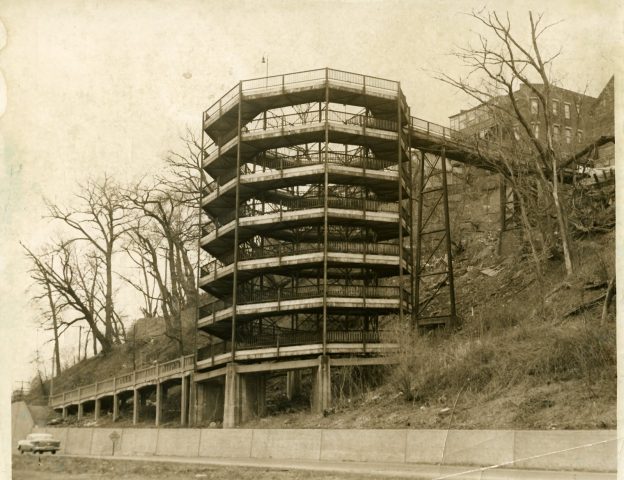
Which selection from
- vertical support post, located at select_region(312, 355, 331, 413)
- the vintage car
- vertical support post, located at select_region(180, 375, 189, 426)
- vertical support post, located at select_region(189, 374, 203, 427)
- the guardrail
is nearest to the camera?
the vintage car

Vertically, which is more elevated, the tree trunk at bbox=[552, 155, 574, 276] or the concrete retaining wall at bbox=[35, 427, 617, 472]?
the tree trunk at bbox=[552, 155, 574, 276]

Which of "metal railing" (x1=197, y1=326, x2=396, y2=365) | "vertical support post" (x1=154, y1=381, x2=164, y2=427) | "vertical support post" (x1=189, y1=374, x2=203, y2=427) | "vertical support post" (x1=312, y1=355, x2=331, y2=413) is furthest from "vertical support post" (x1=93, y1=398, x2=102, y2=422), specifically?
"vertical support post" (x1=312, y1=355, x2=331, y2=413)

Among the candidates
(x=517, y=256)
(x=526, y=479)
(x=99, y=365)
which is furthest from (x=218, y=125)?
(x=526, y=479)

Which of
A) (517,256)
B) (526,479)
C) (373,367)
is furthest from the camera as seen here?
(517,256)

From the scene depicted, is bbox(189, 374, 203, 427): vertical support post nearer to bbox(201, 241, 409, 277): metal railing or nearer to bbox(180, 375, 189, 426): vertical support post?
bbox(180, 375, 189, 426): vertical support post

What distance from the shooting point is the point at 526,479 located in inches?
751

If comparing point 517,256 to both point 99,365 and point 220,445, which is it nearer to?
point 220,445

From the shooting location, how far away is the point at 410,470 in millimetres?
22297

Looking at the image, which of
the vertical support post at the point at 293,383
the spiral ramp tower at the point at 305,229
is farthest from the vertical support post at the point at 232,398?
the vertical support post at the point at 293,383

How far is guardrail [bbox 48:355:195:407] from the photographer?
51.3 metres

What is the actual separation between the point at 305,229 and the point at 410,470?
2916 cm

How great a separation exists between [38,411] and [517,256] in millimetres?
37730

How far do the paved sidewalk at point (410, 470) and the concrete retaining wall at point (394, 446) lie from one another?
1.72 ft

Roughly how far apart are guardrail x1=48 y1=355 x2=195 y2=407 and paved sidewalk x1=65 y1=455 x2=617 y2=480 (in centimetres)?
2199
